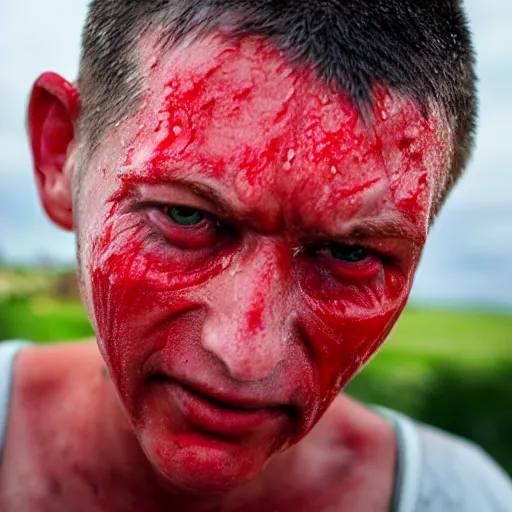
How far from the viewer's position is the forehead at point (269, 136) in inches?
41.0

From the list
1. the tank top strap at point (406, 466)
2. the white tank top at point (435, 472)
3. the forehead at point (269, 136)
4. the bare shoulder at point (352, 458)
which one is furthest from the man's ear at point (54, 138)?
the tank top strap at point (406, 466)

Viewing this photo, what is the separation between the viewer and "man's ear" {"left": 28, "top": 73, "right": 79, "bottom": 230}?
4.56 feet

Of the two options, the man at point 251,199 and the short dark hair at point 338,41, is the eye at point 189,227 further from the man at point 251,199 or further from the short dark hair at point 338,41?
the short dark hair at point 338,41

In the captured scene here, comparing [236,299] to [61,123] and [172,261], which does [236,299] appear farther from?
[61,123]

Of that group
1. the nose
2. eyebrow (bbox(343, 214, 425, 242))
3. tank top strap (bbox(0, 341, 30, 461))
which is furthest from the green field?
the nose

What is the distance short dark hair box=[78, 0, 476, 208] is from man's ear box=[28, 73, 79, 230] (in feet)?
0.23

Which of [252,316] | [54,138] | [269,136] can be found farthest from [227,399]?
[54,138]

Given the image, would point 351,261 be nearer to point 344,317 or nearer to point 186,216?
Result: point 344,317

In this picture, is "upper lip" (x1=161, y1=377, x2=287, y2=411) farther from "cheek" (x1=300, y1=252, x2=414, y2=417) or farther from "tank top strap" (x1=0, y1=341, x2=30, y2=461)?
"tank top strap" (x1=0, y1=341, x2=30, y2=461)

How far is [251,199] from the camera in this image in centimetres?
104

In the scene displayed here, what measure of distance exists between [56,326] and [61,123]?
2.43 m

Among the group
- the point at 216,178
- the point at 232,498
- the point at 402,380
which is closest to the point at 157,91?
the point at 216,178

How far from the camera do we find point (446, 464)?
175cm

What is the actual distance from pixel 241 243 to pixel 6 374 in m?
0.93
